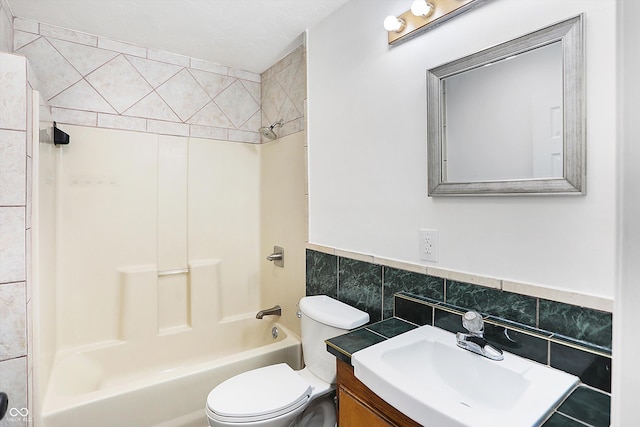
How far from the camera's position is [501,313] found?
1.13 meters

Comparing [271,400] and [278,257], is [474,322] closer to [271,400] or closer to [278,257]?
[271,400]

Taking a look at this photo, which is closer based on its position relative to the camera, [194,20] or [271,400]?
[271,400]

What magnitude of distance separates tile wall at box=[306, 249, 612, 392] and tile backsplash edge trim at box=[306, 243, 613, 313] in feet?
0.05

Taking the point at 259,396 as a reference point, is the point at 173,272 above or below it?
above

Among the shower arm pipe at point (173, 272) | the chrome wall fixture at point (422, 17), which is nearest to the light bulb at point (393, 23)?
the chrome wall fixture at point (422, 17)

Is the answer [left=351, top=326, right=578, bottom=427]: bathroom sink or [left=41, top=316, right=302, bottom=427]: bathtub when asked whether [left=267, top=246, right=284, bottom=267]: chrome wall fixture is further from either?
[left=351, top=326, right=578, bottom=427]: bathroom sink

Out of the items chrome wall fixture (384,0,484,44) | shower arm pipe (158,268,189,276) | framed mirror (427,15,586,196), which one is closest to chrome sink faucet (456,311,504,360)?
framed mirror (427,15,586,196)

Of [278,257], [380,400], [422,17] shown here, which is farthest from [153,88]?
[380,400]

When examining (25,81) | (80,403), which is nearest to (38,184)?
(25,81)

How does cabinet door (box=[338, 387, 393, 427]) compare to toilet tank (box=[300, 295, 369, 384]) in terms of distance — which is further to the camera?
toilet tank (box=[300, 295, 369, 384])

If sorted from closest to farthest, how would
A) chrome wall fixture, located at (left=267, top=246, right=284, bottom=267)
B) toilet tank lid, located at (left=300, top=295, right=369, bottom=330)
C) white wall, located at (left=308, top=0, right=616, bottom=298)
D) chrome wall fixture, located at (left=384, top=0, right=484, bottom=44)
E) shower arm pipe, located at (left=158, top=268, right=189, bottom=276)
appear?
white wall, located at (left=308, top=0, right=616, bottom=298) → chrome wall fixture, located at (left=384, top=0, right=484, bottom=44) → toilet tank lid, located at (left=300, top=295, right=369, bottom=330) → shower arm pipe, located at (left=158, top=268, right=189, bottom=276) → chrome wall fixture, located at (left=267, top=246, right=284, bottom=267)

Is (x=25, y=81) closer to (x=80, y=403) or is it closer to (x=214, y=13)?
(x=214, y=13)

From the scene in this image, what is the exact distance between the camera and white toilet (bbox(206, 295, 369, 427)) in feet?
4.41

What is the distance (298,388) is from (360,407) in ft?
1.49
